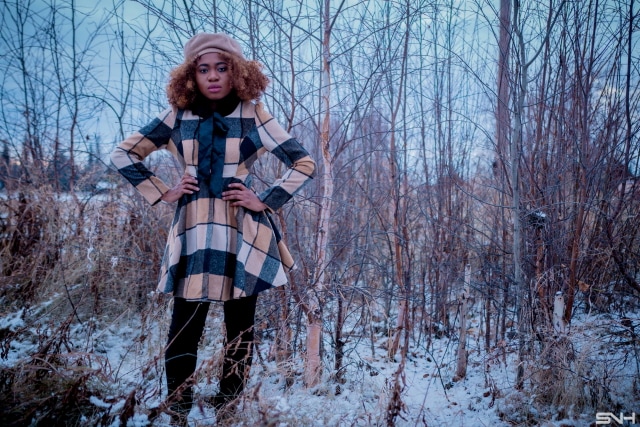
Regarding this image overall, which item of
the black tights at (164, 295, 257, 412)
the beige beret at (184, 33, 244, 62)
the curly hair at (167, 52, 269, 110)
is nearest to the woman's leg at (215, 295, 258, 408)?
the black tights at (164, 295, 257, 412)

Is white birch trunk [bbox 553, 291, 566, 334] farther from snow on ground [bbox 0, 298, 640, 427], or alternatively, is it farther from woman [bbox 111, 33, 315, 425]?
woman [bbox 111, 33, 315, 425]

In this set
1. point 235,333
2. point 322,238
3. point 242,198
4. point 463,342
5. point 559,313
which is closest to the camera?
point 242,198

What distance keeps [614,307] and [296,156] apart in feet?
8.37

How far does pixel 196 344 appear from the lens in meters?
1.79

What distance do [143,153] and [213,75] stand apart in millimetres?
499

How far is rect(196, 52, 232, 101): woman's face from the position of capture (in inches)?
69.4

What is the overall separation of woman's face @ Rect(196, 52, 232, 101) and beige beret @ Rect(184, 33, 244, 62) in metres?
0.02

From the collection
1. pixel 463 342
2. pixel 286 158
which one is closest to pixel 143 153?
pixel 286 158

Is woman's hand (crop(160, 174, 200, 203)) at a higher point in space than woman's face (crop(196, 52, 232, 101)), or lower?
lower

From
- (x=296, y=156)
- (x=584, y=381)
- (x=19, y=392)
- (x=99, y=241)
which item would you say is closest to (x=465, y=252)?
(x=584, y=381)

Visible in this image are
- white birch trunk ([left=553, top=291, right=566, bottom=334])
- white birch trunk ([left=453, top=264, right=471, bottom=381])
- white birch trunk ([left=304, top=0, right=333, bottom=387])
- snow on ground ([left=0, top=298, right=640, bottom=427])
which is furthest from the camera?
white birch trunk ([left=453, top=264, right=471, bottom=381])

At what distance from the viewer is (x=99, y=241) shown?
3.47 m

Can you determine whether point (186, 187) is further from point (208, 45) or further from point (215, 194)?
point (208, 45)

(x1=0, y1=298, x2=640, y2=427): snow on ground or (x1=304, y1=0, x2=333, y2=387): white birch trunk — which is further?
(x1=304, y1=0, x2=333, y2=387): white birch trunk
